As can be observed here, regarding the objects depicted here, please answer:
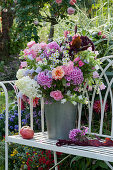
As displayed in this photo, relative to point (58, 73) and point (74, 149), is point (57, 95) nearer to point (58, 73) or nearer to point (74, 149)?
point (58, 73)

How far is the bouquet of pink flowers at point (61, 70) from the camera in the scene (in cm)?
175

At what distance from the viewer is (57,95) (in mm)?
1753

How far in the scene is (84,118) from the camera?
9.24 feet

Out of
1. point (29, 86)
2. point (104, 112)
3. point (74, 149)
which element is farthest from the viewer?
point (104, 112)

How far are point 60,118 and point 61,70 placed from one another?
1.02 feet

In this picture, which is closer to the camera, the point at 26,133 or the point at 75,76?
the point at 75,76

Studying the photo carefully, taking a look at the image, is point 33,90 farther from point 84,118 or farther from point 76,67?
point 84,118

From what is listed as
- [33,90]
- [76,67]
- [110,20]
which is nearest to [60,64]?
[76,67]

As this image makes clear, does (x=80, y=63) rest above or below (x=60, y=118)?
above

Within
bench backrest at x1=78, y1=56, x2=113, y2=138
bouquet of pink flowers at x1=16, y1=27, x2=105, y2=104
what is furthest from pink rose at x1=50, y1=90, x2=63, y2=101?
bench backrest at x1=78, y1=56, x2=113, y2=138

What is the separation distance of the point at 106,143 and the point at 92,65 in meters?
0.47

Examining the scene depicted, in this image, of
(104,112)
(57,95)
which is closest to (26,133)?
(57,95)

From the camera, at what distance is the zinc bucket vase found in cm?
184

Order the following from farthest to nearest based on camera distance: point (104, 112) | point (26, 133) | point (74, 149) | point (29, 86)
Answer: point (104, 112) < point (26, 133) < point (29, 86) < point (74, 149)
